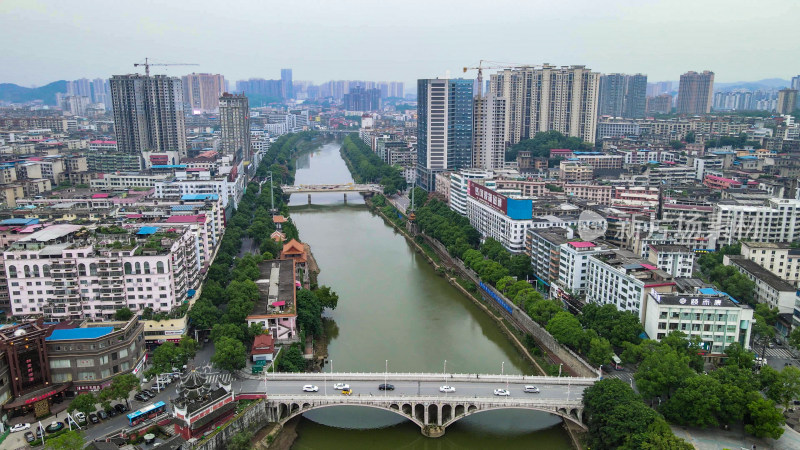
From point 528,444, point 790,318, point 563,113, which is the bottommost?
point 528,444

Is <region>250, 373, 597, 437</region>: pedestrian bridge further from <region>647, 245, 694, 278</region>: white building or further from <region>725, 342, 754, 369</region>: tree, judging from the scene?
<region>647, 245, 694, 278</region>: white building

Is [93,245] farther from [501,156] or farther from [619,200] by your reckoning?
[501,156]

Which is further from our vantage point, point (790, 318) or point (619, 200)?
point (619, 200)

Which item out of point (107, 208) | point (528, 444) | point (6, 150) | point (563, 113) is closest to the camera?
point (528, 444)

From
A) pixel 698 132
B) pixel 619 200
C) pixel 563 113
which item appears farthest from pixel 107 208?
pixel 698 132

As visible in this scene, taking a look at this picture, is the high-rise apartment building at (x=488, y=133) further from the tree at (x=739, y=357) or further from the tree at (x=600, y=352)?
the tree at (x=739, y=357)

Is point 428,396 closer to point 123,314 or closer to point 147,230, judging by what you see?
point 123,314

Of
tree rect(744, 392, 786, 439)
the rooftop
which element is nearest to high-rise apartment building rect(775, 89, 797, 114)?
the rooftop

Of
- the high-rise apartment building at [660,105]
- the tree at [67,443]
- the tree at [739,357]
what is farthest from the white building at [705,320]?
the high-rise apartment building at [660,105]
